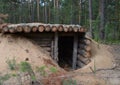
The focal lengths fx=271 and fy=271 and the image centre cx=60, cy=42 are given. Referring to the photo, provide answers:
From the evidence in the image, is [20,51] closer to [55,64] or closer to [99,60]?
[55,64]

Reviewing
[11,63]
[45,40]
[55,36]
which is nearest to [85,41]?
[55,36]

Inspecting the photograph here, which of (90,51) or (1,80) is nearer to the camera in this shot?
(1,80)

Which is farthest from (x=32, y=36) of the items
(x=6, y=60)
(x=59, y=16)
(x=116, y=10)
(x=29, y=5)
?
(x=29, y=5)

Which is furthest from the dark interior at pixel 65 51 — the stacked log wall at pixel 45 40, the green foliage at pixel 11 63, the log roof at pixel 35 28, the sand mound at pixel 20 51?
the green foliage at pixel 11 63

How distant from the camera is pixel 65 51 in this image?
442 inches

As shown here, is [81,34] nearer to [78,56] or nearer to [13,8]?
[78,56]

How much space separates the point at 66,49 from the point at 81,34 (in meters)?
1.63

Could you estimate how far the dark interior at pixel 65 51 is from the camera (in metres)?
10.5

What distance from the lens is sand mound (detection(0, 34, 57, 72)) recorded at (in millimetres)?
8031

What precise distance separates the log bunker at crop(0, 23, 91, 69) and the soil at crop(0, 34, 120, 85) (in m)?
0.30

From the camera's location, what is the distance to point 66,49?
11156 millimetres

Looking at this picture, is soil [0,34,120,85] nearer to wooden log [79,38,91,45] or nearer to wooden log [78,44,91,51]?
wooden log [78,44,91,51]

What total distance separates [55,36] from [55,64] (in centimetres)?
129

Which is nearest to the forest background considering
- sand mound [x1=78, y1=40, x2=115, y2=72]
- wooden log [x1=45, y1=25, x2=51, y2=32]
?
sand mound [x1=78, y1=40, x2=115, y2=72]
